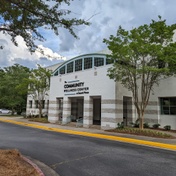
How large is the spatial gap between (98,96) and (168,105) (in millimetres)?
7038

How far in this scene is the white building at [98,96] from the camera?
58.7 ft

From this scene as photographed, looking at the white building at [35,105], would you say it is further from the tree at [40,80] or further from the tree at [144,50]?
the tree at [144,50]

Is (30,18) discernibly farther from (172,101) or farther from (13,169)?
(172,101)

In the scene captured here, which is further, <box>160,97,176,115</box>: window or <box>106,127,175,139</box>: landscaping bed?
<box>160,97,176,115</box>: window

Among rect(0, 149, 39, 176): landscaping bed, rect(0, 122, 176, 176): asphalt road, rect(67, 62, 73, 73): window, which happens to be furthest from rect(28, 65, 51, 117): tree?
rect(0, 149, 39, 176): landscaping bed

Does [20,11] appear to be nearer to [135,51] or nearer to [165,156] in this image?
[165,156]

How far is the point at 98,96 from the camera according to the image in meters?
20.3

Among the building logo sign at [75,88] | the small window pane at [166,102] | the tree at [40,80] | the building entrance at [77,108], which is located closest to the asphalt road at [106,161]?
the small window pane at [166,102]

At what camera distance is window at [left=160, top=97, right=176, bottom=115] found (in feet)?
57.0

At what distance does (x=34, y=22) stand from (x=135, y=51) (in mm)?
10331

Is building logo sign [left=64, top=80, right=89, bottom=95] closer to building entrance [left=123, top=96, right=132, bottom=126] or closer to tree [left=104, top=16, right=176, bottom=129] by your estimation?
building entrance [left=123, top=96, right=132, bottom=126]

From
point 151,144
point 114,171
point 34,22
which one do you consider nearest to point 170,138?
point 151,144

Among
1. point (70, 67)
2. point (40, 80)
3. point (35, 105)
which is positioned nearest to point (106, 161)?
point (70, 67)

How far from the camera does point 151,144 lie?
11148 mm
